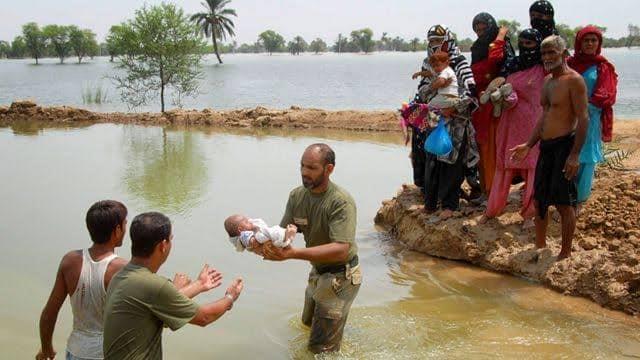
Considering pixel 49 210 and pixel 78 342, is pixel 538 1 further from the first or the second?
pixel 49 210

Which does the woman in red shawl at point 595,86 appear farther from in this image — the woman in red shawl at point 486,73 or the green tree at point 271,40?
the green tree at point 271,40

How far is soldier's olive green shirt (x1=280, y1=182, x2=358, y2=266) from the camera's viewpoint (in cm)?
371

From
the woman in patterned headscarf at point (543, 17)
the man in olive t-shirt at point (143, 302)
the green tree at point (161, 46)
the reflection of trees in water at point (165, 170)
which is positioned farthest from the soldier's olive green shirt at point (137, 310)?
the green tree at point (161, 46)

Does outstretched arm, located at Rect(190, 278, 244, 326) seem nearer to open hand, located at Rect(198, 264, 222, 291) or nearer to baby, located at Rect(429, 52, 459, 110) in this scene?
open hand, located at Rect(198, 264, 222, 291)

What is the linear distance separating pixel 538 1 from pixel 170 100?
25.4m

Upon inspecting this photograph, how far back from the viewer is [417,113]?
6496mm

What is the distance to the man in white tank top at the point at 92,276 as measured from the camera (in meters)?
2.89

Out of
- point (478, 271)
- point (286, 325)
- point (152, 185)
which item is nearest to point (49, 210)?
point (152, 185)

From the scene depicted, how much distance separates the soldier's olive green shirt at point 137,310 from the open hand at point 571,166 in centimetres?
352

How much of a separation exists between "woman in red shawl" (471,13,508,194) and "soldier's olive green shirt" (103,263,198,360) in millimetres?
4499

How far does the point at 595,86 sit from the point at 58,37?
8914 cm

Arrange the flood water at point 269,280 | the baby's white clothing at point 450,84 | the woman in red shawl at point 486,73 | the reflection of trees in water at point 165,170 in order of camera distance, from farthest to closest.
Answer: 1. the reflection of trees in water at point 165,170
2. the woman in red shawl at point 486,73
3. the baby's white clothing at point 450,84
4. the flood water at point 269,280

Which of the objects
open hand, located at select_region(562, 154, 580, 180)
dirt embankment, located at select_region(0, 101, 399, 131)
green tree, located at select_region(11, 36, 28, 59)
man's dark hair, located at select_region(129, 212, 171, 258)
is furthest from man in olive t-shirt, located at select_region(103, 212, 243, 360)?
green tree, located at select_region(11, 36, 28, 59)

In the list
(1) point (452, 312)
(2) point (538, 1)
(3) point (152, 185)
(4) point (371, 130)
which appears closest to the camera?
(1) point (452, 312)
